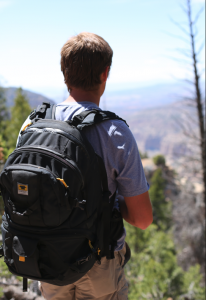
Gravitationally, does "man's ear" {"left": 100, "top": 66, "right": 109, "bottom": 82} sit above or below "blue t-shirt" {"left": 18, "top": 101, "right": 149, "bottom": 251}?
above

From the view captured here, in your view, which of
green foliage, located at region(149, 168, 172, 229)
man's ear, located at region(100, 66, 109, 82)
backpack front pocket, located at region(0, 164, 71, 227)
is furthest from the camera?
green foliage, located at region(149, 168, 172, 229)

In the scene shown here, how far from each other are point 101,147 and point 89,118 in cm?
15

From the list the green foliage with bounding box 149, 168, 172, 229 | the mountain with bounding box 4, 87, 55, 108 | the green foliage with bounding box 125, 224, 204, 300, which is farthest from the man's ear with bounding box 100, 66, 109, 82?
the mountain with bounding box 4, 87, 55, 108

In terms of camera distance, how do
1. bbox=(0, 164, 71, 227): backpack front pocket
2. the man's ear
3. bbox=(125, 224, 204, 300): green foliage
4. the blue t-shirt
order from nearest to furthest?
bbox=(0, 164, 71, 227): backpack front pocket → the blue t-shirt → the man's ear → bbox=(125, 224, 204, 300): green foliage

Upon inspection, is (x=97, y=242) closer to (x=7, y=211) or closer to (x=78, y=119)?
(x=7, y=211)

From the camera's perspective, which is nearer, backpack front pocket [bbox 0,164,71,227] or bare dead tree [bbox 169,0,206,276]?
backpack front pocket [bbox 0,164,71,227]

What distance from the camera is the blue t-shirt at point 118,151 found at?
1134mm

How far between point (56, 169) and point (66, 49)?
586mm

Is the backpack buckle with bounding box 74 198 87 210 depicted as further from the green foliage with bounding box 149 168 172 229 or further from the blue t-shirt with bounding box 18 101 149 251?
the green foliage with bounding box 149 168 172 229

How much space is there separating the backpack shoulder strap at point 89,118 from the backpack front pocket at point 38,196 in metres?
0.25

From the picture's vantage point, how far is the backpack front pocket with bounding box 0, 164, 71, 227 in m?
1.02

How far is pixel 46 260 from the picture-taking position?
3.61 feet

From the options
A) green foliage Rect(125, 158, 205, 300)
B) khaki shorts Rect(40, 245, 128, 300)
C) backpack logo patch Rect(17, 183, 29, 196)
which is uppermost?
backpack logo patch Rect(17, 183, 29, 196)

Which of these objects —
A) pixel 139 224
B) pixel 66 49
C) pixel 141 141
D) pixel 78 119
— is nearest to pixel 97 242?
pixel 139 224
